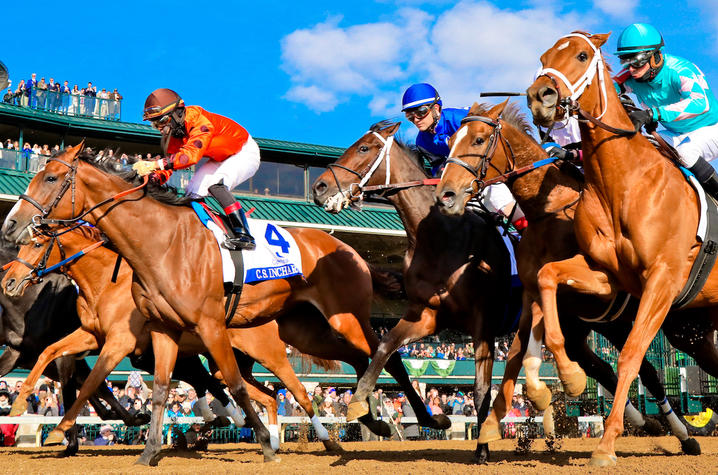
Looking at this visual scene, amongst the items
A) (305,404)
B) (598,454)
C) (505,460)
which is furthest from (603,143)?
(305,404)

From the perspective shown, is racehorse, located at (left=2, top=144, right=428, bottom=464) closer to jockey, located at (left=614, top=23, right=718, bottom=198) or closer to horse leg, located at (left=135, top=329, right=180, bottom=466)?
horse leg, located at (left=135, top=329, right=180, bottom=466)

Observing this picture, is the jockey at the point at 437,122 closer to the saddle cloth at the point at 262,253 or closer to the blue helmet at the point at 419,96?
the blue helmet at the point at 419,96

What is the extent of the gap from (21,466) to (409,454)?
314 cm

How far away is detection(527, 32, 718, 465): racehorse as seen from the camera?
4.70 meters

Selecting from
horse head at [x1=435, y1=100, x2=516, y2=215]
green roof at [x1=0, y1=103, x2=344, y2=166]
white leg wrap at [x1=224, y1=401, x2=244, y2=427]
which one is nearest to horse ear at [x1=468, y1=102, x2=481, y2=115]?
horse head at [x1=435, y1=100, x2=516, y2=215]

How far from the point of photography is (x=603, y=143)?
4969 mm

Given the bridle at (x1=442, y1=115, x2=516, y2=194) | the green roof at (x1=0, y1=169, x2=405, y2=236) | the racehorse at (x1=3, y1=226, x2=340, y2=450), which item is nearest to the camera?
the bridle at (x1=442, y1=115, x2=516, y2=194)

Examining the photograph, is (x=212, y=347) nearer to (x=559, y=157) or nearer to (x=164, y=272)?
(x=164, y=272)

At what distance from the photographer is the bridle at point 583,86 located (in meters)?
4.79

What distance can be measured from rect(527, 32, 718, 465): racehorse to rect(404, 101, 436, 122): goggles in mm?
1741

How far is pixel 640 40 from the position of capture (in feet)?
17.6

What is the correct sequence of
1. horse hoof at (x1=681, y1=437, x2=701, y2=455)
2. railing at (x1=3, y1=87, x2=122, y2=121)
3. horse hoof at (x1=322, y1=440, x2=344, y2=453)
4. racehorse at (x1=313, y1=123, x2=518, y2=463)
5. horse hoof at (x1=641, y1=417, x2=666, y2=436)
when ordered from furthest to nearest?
railing at (x1=3, y1=87, x2=122, y2=121), horse hoof at (x1=641, y1=417, x2=666, y2=436), horse hoof at (x1=322, y1=440, x2=344, y2=453), horse hoof at (x1=681, y1=437, x2=701, y2=455), racehorse at (x1=313, y1=123, x2=518, y2=463)

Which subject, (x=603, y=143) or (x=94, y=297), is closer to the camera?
(x=603, y=143)

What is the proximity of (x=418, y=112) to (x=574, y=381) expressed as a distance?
2.98 m
